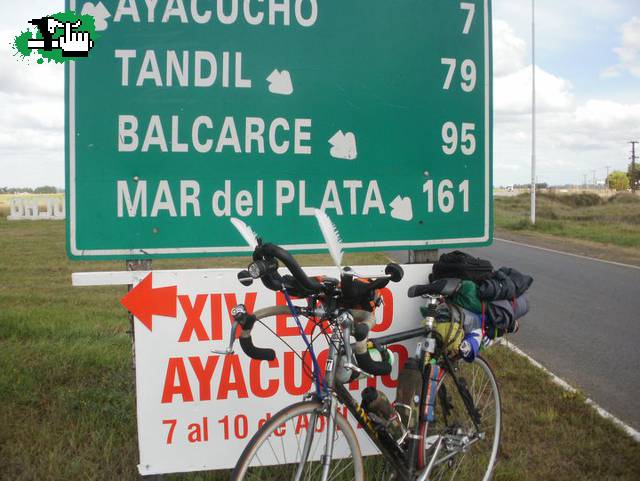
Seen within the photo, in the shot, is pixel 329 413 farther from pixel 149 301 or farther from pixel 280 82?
pixel 280 82

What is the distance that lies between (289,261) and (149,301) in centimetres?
125

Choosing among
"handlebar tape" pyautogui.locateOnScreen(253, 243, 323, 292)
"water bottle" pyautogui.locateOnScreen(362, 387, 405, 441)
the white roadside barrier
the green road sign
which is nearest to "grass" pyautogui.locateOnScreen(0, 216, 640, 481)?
"water bottle" pyautogui.locateOnScreen(362, 387, 405, 441)

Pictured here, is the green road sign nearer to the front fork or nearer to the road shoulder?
the front fork

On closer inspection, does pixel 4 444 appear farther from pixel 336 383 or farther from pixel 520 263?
pixel 520 263

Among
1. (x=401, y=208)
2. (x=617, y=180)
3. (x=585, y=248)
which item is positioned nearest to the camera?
(x=401, y=208)

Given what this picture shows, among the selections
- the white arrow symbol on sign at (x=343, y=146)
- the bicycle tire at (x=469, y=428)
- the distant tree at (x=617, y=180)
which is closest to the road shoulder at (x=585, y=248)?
the bicycle tire at (x=469, y=428)

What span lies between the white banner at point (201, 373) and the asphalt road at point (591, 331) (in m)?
2.82

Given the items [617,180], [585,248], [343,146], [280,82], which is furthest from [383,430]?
[617,180]

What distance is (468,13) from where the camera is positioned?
11.1ft

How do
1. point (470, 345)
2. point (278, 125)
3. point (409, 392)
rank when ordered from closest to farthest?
point (409, 392) → point (470, 345) → point (278, 125)

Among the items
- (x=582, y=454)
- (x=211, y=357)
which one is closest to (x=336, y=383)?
(x=211, y=357)

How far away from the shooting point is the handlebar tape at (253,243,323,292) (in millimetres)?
1995

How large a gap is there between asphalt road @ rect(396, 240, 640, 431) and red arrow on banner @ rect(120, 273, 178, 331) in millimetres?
3400

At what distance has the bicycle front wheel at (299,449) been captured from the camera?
217cm
